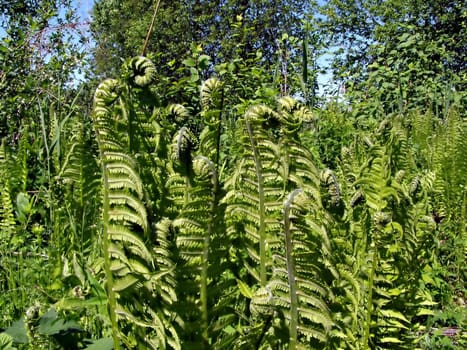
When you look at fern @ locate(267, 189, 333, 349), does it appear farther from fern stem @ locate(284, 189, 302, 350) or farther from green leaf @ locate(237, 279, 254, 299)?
green leaf @ locate(237, 279, 254, 299)

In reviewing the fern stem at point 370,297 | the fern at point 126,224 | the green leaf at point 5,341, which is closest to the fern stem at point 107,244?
the fern at point 126,224

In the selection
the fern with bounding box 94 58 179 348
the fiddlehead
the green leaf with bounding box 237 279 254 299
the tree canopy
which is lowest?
the green leaf with bounding box 237 279 254 299

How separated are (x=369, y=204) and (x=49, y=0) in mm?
5598

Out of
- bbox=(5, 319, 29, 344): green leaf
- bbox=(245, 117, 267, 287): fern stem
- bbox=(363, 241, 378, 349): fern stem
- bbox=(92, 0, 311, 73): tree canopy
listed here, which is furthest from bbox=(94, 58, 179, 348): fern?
bbox=(92, 0, 311, 73): tree canopy

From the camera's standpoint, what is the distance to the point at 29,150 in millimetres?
3637

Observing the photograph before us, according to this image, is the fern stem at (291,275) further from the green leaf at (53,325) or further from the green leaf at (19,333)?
the green leaf at (19,333)

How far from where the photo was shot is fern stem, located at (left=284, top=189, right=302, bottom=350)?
1189 millimetres

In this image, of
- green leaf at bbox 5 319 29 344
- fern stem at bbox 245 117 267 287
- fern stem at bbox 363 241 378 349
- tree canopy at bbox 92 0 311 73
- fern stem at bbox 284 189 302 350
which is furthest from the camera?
tree canopy at bbox 92 0 311 73

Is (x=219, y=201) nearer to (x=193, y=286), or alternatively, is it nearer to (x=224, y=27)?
(x=193, y=286)

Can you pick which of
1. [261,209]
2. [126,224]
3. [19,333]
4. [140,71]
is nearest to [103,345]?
[19,333]

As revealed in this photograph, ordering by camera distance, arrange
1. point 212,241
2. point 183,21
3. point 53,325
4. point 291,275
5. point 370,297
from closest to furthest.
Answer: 1. point 291,275
2. point 212,241
3. point 53,325
4. point 370,297
5. point 183,21

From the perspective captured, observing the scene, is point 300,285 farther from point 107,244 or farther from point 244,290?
point 107,244

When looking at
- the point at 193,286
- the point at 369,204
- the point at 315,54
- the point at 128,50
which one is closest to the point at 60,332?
the point at 193,286

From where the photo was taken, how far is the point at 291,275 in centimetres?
124
